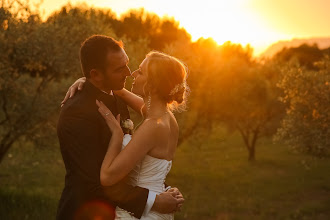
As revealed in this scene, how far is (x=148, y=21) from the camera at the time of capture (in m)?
57.8

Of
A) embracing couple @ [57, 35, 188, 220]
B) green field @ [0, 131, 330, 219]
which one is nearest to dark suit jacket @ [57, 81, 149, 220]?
embracing couple @ [57, 35, 188, 220]

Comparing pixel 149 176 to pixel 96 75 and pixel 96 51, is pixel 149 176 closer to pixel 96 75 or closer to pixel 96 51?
pixel 96 75

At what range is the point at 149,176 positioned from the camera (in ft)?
14.1

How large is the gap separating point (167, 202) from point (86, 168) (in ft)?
3.29

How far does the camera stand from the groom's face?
13.7 feet

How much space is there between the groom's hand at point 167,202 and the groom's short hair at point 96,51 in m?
1.51

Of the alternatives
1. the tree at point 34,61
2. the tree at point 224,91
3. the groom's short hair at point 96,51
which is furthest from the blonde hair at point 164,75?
the tree at point 224,91

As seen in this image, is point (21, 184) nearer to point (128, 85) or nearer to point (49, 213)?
point (49, 213)

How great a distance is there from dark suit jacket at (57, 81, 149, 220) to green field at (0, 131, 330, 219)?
10352 millimetres

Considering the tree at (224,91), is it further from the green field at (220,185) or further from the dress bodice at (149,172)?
the dress bodice at (149,172)

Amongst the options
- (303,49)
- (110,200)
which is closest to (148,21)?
(303,49)

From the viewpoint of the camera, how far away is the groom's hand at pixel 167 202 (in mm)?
4203

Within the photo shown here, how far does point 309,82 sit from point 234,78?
8.93 metres

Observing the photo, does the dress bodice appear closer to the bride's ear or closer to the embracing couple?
the embracing couple
